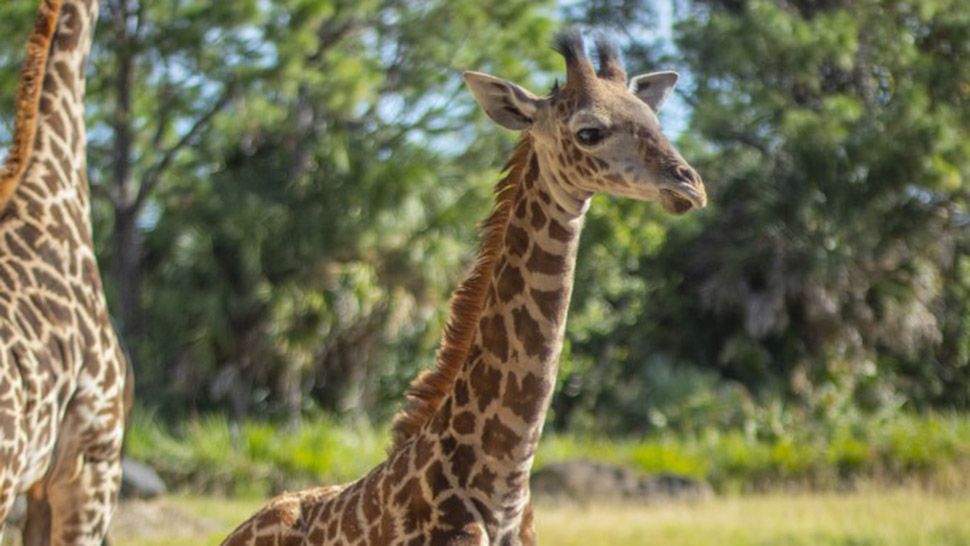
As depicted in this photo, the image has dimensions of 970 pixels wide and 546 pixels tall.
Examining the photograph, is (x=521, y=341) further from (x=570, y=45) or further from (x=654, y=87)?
(x=654, y=87)

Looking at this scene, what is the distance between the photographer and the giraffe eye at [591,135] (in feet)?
15.6

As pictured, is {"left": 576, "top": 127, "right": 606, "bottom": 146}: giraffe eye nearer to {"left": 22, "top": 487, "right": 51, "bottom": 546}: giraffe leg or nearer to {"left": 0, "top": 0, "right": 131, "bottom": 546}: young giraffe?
{"left": 0, "top": 0, "right": 131, "bottom": 546}: young giraffe

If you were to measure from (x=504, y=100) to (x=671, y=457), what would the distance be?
44.8ft

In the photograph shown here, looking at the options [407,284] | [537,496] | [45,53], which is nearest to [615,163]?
[45,53]

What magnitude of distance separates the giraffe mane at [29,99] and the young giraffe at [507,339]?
7.43ft

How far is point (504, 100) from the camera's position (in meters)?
5.06

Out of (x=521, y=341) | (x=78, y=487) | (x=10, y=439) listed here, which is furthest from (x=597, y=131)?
(x=78, y=487)

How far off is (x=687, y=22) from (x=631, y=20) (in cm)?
313

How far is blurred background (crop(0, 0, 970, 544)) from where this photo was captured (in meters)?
19.7

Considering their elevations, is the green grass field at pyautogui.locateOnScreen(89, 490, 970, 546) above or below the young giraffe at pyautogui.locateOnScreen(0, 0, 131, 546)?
below

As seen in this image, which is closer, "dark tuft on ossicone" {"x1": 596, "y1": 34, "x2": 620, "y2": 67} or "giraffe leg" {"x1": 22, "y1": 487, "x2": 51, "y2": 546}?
"dark tuft on ossicone" {"x1": 596, "y1": 34, "x2": 620, "y2": 67}

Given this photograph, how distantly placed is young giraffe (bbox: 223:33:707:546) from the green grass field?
22.0 feet

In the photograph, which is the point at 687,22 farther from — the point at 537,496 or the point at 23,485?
the point at 23,485

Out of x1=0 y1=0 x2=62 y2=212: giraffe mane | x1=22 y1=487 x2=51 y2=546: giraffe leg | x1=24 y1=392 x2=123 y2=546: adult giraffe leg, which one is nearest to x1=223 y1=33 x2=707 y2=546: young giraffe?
x1=24 y1=392 x2=123 y2=546: adult giraffe leg
